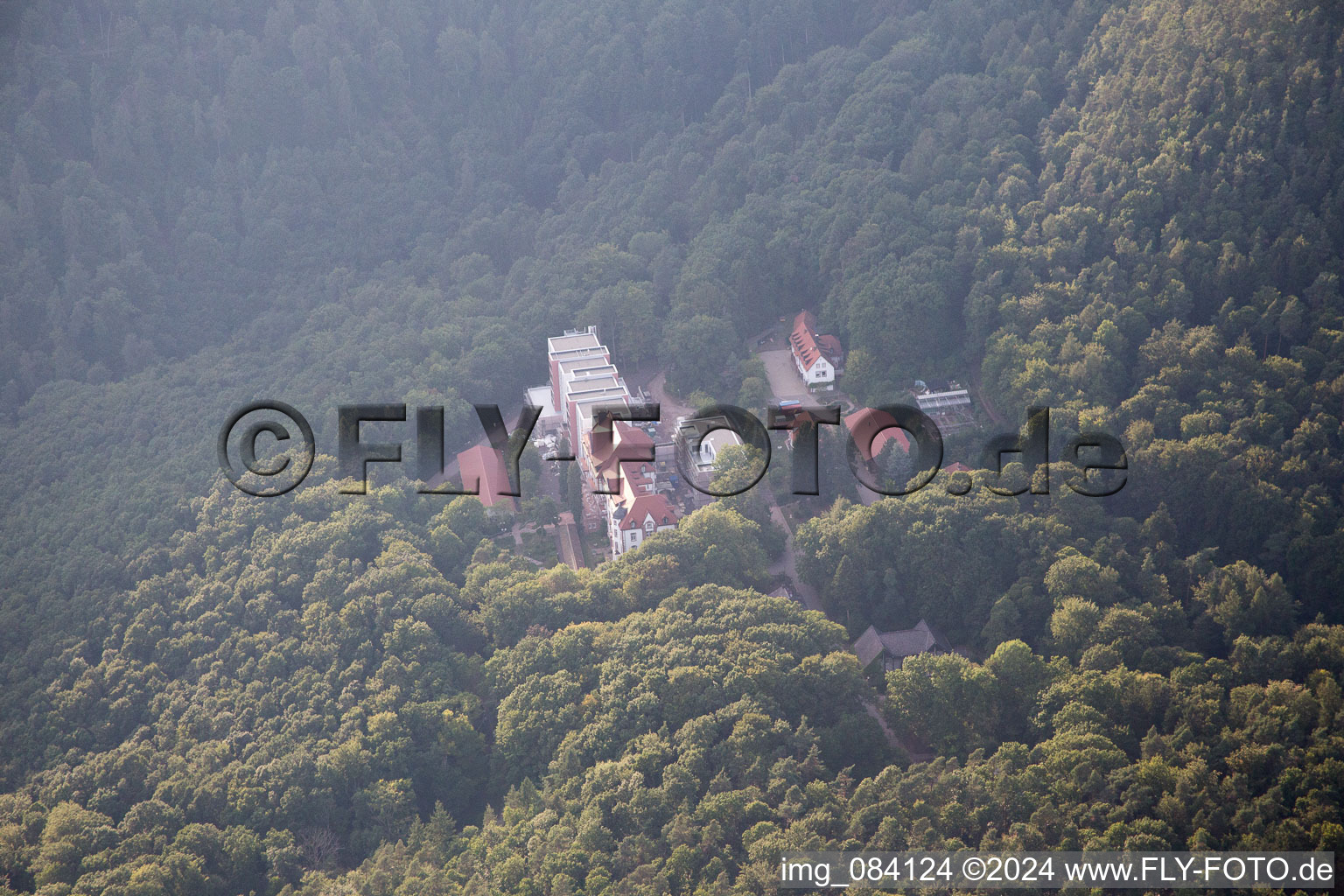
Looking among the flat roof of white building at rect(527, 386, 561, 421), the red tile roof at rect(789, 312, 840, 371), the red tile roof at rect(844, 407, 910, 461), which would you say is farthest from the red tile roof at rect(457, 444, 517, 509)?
the red tile roof at rect(789, 312, 840, 371)

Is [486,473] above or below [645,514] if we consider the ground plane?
above

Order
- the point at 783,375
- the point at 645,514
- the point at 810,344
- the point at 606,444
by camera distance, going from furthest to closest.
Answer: the point at 783,375
the point at 810,344
the point at 606,444
the point at 645,514

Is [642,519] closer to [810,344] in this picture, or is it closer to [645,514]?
[645,514]

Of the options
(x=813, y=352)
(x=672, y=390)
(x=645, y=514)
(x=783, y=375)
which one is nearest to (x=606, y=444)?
(x=645, y=514)

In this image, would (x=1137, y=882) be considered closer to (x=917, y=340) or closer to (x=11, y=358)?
(x=917, y=340)

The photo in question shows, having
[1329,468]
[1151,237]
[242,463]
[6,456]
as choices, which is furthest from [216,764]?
[1151,237]

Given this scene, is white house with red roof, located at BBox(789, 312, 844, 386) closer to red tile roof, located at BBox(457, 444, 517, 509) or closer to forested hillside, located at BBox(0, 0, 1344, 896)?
forested hillside, located at BBox(0, 0, 1344, 896)
